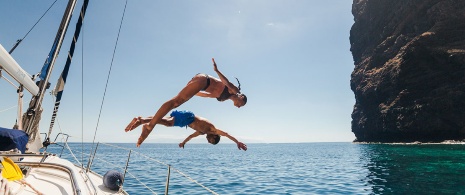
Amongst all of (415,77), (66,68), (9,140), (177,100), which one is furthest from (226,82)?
(415,77)

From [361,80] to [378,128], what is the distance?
1850cm

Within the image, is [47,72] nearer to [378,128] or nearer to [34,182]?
[34,182]

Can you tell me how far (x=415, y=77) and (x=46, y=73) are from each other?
85896 mm

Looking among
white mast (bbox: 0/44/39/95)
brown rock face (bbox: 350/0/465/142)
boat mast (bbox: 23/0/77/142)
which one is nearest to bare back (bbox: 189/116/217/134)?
white mast (bbox: 0/44/39/95)

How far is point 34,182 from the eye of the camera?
4.96 m

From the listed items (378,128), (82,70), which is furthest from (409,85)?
(82,70)

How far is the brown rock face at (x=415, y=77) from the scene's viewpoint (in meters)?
69.2

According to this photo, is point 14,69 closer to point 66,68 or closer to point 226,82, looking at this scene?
point 226,82

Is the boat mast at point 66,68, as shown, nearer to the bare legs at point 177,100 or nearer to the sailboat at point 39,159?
the sailboat at point 39,159

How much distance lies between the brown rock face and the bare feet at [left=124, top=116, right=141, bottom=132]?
81300 millimetres

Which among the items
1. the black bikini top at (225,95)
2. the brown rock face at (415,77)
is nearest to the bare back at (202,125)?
the black bikini top at (225,95)

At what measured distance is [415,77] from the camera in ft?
247

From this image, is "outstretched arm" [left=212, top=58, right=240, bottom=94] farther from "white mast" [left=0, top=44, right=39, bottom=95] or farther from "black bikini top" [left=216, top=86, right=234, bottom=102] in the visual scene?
"white mast" [left=0, top=44, right=39, bottom=95]

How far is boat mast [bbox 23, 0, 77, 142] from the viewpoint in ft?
27.1
